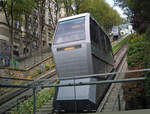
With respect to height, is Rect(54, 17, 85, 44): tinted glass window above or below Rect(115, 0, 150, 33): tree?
below

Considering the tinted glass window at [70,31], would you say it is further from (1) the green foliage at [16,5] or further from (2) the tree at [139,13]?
(1) the green foliage at [16,5]

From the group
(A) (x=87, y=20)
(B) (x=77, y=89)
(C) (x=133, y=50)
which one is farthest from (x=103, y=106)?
(C) (x=133, y=50)

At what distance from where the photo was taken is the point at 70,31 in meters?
8.39

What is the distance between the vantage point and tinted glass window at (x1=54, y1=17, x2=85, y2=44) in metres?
8.09

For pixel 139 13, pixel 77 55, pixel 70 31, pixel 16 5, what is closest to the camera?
pixel 77 55

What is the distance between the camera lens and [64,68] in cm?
786

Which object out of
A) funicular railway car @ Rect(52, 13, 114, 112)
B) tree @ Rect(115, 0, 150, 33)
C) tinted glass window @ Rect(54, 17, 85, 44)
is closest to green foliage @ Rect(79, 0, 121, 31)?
tree @ Rect(115, 0, 150, 33)

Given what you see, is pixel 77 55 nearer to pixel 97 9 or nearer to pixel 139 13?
pixel 139 13

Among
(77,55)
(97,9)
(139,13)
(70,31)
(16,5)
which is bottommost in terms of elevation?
(77,55)

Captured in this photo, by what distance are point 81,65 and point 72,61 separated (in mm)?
392

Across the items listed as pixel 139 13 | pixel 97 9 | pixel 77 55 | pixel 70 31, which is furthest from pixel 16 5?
pixel 97 9

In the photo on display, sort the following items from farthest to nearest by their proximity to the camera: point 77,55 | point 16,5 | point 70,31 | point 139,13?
point 16,5 → point 139,13 → point 70,31 → point 77,55

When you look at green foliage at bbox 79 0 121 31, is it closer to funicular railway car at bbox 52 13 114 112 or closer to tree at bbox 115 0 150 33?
tree at bbox 115 0 150 33

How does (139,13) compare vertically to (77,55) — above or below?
above
